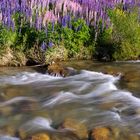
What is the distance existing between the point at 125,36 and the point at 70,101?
143 inches

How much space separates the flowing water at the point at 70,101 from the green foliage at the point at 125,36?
2.52 ft

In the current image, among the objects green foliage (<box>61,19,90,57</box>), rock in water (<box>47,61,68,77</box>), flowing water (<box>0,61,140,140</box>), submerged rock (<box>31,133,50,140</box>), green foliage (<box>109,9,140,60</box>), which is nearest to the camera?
submerged rock (<box>31,133,50,140</box>)

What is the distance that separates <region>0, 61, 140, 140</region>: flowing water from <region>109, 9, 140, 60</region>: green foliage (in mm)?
767

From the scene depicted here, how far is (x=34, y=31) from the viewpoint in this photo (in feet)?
35.0

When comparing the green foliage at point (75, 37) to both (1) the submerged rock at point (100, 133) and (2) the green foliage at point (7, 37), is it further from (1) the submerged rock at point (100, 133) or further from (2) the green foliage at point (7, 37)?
(1) the submerged rock at point (100, 133)

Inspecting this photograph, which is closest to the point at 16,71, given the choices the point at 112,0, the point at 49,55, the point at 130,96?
the point at 49,55

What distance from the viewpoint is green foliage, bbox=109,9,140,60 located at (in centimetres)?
1108

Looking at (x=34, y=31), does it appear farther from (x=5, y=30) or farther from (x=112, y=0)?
(x=112, y=0)

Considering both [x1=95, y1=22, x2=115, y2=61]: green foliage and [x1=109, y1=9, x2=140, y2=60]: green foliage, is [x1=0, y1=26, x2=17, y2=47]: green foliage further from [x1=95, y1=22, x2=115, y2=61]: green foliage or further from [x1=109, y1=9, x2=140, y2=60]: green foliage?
[x1=109, y1=9, x2=140, y2=60]: green foliage

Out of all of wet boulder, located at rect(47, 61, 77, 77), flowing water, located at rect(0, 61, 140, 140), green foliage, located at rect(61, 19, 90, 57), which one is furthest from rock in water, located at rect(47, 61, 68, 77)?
green foliage, located at rect(61, 19, 90, 57)

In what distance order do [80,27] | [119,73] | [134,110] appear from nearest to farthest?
[134,110]
[119,73]
[80,27]

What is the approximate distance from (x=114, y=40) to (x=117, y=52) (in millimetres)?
316

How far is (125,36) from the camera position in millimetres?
11219

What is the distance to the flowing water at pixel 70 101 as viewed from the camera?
22.8 feet
